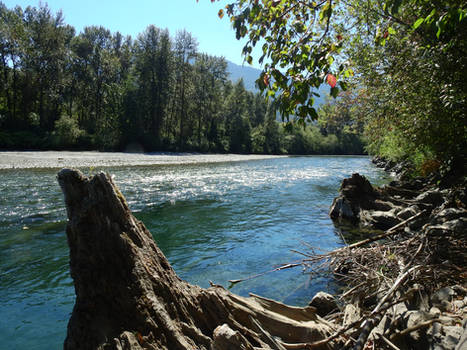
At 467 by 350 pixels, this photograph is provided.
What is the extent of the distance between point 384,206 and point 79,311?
40.7 feet

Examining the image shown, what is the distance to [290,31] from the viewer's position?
4004 mm

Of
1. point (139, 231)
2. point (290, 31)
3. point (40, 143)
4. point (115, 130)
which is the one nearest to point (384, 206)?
point (290, 31)

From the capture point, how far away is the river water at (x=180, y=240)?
562 cm

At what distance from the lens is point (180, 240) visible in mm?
9875

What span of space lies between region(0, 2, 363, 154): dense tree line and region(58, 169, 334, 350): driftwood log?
119ft

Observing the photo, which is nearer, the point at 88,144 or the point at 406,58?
the point at 406,58

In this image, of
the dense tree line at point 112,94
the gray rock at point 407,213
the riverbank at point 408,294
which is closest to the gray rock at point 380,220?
the gray rock at point 407,213

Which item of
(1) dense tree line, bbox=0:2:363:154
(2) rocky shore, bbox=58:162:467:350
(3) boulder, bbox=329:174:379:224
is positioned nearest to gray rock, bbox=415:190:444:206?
(3) boulder, bbox=329:174:379:224

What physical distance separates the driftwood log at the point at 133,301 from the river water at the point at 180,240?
2.51 m

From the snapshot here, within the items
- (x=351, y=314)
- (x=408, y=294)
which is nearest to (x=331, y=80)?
(x=408, y=294)

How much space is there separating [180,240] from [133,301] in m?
7.09

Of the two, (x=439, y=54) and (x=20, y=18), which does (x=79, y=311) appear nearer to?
(x=439, y=54)

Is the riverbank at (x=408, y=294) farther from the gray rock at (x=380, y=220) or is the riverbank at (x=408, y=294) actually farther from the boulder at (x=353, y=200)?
the boulder at (x=353, y=200)

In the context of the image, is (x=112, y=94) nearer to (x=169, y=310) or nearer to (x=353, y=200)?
(x=353, y=200)
